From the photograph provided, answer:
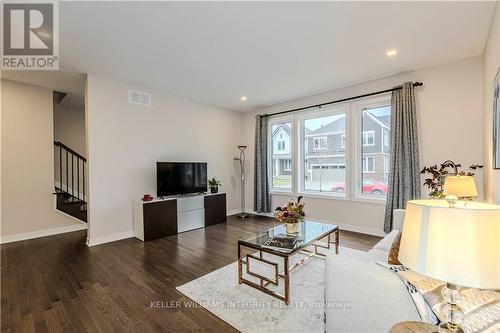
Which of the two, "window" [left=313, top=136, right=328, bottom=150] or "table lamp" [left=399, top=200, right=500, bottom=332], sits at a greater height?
"window" [left=313, top=136, right=328, bottom=150]

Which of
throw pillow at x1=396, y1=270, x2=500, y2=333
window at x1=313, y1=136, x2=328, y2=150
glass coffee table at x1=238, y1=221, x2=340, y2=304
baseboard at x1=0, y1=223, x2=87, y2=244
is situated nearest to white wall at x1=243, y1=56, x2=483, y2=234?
window at x1=313, y1=136, x2=328, y2=150

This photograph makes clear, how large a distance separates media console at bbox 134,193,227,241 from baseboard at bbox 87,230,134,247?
0.48ft

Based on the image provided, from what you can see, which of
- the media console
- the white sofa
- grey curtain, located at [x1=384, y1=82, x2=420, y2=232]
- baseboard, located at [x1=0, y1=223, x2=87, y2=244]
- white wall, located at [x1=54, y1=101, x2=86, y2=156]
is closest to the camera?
the white sofa

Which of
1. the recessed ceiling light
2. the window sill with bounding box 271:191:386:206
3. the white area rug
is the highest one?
the recessed ceiling light

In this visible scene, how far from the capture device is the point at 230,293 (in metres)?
2.34

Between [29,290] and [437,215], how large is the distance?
3.64 m

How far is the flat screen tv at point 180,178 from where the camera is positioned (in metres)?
4.51

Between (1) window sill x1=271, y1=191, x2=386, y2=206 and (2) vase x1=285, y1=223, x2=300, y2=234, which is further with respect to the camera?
(1) window sill x1=271, y1=191, x2=386, y2=206

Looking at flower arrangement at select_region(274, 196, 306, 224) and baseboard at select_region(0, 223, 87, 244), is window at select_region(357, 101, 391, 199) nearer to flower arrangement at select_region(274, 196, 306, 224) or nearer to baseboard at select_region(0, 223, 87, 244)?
flower arrangement at select_region(274, 196, 306, 224)

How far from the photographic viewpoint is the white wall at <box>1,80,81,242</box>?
4039 mm

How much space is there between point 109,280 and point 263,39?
11.3 feet

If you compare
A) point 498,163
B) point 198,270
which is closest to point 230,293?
point 198,270

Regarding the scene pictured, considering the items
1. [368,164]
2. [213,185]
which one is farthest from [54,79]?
[368,164]

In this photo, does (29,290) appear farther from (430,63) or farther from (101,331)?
(430,63)
